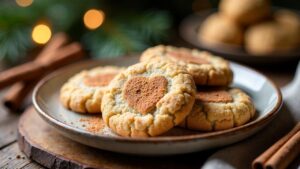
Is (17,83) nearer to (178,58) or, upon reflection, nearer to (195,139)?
(178,58)

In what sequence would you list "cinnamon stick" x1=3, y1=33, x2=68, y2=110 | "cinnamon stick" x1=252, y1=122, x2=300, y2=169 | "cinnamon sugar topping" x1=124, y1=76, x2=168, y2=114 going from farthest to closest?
"cinnamon stick" x1=3, y1=33, x2=68, y2=110, "cinnamon sugar topping" x1=124, y1=76, x2=168, y2=114, "cinnamon stick" x1=252, y1=122, x2=300, y2=169

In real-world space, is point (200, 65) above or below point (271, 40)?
above

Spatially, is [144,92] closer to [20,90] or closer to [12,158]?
[12,158]

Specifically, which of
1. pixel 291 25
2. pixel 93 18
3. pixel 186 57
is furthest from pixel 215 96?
pixel 93 18

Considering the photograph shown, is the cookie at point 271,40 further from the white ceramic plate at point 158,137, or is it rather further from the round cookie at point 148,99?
the round cookie at point 148,99

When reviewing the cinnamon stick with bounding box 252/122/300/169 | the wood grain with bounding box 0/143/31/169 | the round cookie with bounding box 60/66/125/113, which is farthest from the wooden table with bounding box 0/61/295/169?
the cinnamon stick with bounding box 252/122/300/169

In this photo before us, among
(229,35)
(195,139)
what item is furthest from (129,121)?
(229,35)

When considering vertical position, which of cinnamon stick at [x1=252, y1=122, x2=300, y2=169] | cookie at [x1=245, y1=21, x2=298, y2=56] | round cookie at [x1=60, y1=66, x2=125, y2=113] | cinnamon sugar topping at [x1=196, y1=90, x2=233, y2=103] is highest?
cinnamon sugar topping at [x1=196, y1=90, x2=233, y2=103]

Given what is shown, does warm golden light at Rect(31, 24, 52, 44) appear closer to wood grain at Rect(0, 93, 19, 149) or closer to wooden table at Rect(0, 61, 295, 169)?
wooden table at Rect(0, 61, 295, 169)
